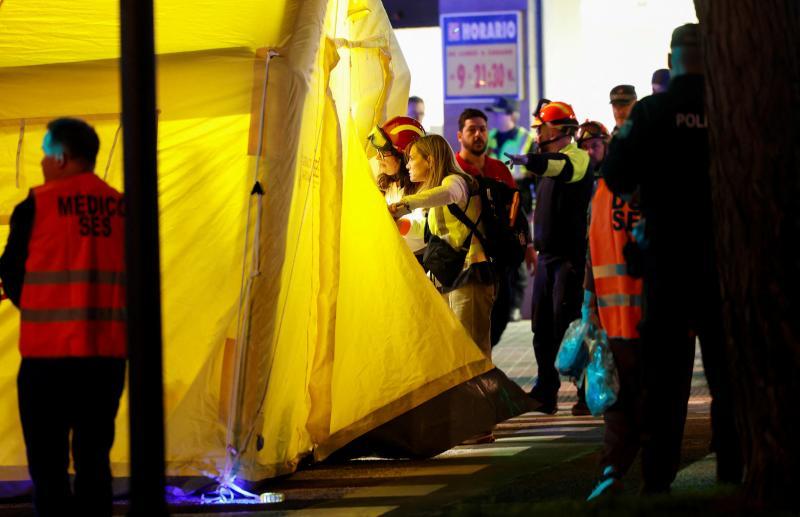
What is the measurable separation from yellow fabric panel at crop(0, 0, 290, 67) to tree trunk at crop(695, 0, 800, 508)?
283cm

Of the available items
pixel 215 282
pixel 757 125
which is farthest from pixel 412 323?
pixel 757 125

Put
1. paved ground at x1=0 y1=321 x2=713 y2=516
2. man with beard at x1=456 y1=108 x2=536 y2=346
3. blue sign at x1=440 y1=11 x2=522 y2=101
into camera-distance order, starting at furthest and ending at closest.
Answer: blue sign at x1=440 y1=11 x2=522 y2=101 → man with beard at x1=456 y1=108 x2=536 y2=346 → paved ground at x1=0 y1=321 x2=713 y2=516

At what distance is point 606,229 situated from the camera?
6672 millimetres

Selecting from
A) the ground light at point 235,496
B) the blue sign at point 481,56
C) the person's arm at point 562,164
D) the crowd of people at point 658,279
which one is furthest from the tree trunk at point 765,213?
the blue sign at point 481,56

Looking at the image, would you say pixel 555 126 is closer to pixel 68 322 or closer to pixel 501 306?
pixel 501 306

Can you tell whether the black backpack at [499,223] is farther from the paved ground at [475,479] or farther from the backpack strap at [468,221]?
the paved ground at [475,479]

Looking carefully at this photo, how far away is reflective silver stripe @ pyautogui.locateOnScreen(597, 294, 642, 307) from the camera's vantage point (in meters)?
6.52

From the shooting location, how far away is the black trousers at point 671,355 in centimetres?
612

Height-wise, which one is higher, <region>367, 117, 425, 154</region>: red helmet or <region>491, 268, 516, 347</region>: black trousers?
<region>367, 117, 425, 154</region>: red helmet

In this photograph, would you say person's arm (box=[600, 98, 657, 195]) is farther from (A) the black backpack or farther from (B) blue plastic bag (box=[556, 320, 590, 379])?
(A) the black backpack

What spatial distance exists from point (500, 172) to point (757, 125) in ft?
16.0

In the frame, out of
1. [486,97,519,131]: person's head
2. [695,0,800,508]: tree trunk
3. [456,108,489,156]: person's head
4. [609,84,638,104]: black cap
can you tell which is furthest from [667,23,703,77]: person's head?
[486,97,519,131]: person's head

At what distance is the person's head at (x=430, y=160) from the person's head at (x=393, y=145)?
0.71ft

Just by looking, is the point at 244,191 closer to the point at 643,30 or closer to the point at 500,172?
the point at 500,172
